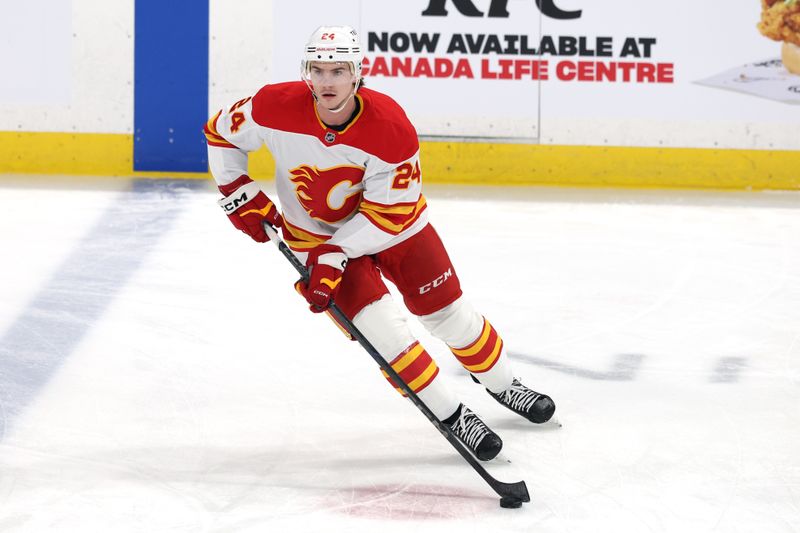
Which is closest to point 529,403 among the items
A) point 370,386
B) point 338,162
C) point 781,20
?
point 370,386

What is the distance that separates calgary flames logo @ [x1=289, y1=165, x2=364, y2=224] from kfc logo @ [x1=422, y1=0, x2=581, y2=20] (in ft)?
11.9

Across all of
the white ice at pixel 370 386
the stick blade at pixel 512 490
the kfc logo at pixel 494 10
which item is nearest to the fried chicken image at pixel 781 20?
the kfc logo at pixel 494 10

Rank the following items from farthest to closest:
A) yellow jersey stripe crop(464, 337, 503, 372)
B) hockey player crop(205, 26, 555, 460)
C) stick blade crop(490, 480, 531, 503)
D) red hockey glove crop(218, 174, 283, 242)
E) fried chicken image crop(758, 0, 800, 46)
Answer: fried chicken image crop(758, 0, 800, 46)
yellow jersey stripe crop(464, 337, 503, 372)
red hockey glove crop(218, 174, 283, 242)
hockey player crop(205, 26, 555, 460)
stick blade crop(490, 480, 531, 503)

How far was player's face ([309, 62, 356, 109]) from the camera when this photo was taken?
8.85ft

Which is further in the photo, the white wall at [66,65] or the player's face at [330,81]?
the white wall at [66,65]

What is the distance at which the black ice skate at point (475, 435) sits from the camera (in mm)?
2850

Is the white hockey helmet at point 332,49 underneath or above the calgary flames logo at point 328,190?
above

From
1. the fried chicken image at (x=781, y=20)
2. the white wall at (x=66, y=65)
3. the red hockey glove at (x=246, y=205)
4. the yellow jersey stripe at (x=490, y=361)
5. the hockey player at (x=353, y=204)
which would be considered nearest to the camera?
the hockey player at (x=353, y=204)

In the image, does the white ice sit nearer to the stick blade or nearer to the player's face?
the stick blade

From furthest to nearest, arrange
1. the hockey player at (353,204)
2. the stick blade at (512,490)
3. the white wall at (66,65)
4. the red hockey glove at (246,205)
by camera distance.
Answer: the white wall at (66,65) → the red hockey glove at (246,205) → the hockey player at (353,204) → the stick blade at (512,490)

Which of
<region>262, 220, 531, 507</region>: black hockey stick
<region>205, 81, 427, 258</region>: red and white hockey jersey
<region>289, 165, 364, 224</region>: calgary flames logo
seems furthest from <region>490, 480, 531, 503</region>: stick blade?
<region>289, 165, 364, 224</region>: calgary flames logo

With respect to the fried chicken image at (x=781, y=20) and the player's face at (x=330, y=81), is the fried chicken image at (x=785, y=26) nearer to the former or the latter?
the fried chicken image at (x=781, y=20)

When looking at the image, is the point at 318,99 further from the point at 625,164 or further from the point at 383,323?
the point at 625,164

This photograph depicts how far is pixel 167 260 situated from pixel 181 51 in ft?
6.86
